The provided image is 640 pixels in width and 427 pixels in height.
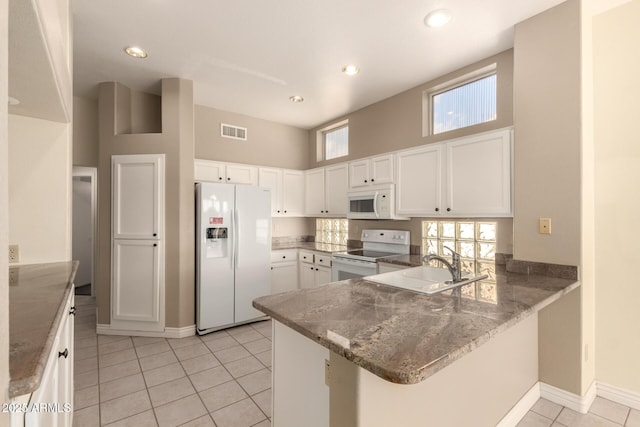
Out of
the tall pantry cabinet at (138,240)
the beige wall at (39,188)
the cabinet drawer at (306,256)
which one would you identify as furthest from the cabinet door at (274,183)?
the beige wall at (39,188)

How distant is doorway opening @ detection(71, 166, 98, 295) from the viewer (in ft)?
15.1

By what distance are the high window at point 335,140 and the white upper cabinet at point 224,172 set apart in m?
1.31

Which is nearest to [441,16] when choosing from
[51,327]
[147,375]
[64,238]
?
[51,327]

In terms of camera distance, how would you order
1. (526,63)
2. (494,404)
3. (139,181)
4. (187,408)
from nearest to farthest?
1. (494,404)
2. (187,408)
3. (526,63)
4. (139,181)

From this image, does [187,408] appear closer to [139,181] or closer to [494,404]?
[494,404]

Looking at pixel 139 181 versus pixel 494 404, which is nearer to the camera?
pixel 494 404

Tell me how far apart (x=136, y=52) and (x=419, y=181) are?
3.06 meters

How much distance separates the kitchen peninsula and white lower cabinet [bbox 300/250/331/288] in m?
Answer: 1.93

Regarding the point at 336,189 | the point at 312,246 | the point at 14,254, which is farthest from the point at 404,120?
the point at 14,254

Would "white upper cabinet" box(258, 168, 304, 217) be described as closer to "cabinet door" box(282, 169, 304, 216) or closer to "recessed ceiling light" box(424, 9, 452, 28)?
"cabinet door" box(282, 169, 304, 216)

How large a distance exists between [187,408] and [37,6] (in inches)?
93.3

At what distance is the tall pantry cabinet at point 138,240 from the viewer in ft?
10.8

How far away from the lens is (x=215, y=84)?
11.2ft

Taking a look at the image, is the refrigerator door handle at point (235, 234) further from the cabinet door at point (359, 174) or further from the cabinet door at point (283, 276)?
the cabinet door at point (359, 174)
